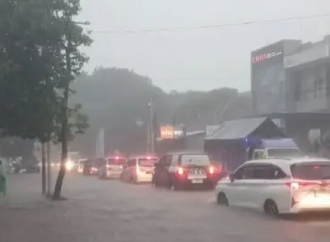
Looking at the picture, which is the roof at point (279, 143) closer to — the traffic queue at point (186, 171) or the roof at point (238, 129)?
the roof at point (238, 129)

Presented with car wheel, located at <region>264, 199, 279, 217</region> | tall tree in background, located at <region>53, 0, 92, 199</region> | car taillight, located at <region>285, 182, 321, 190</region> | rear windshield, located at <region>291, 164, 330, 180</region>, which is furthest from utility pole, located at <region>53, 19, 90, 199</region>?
car taillight, located at <region>285, 182, 321, 190</region>

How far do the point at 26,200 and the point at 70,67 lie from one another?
602 centimetres

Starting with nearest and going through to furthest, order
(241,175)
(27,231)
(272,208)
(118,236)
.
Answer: (118,236) → (27,231) → (272,208) → (241,175)

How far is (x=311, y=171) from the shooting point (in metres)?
19.0

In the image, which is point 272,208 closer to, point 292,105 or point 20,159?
point 292,105

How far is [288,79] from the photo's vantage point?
67625 millimetres

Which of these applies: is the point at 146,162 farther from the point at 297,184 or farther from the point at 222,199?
the point at 297,184

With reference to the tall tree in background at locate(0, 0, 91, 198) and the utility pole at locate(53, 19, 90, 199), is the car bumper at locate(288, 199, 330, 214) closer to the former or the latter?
the tall tree in background at locate(0, 0, 91, 198)

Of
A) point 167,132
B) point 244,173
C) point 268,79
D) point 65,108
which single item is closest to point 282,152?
point 65,108

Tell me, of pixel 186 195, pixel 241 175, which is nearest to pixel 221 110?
pixel 186 195

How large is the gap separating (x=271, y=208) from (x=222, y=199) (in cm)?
373

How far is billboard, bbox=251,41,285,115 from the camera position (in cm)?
6875

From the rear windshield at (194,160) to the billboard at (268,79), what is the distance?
35.2 m

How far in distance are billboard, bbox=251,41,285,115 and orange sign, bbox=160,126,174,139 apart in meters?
8.01
